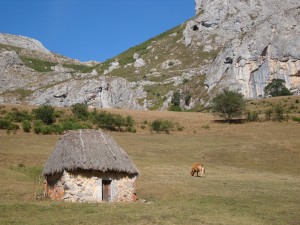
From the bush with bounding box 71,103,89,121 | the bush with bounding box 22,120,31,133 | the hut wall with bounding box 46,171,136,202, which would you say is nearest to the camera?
the hut wall with bounding box 46,171,136,202

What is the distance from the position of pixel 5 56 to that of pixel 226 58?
8418 cm

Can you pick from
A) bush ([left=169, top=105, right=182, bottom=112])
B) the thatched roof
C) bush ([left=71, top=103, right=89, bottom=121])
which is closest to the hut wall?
the thatched roof

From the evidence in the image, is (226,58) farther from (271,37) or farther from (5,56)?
(5,56)

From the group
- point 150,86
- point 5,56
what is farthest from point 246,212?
point 5,56

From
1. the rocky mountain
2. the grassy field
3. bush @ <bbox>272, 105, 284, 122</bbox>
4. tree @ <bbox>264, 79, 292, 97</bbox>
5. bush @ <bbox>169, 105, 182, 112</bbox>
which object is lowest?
the grassy field

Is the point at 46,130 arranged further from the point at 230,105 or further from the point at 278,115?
the point at 278,115

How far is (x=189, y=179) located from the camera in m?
31.8

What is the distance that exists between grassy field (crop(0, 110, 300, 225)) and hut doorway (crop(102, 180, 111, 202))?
251 cm

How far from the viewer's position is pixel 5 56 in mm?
161125

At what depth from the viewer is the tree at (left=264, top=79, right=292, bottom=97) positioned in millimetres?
111312

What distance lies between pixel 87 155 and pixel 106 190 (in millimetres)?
2323

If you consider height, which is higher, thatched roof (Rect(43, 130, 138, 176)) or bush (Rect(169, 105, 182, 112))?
bush (Rect(169, 105, 182, 112))

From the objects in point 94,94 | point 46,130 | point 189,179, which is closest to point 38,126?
point 46,130

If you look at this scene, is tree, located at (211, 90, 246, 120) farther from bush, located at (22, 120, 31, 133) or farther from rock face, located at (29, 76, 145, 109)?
rock face, located at (29, 76, 145, 109)
